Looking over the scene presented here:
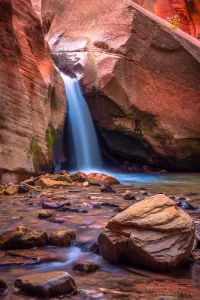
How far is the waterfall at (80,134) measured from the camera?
1164cm

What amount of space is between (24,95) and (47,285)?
21.4 feet

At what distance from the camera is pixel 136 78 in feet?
40.5

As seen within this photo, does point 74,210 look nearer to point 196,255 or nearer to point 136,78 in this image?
point 196,255

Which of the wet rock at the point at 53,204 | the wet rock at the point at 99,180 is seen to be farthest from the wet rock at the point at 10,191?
the wet rock at the point at 99,180

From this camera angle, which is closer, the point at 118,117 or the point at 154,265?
the point at 154,265

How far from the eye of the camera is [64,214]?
4.53 metres

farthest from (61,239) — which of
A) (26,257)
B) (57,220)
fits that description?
(57,220)

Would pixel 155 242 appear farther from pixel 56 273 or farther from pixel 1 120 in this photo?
pixel 1 120

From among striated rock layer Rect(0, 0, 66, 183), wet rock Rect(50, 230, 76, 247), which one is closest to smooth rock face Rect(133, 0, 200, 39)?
striated rock layer Rect(0, 0, 66, 183)

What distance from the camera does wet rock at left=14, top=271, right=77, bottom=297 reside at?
2180 millimetres

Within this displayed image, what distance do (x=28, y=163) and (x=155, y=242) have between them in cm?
568

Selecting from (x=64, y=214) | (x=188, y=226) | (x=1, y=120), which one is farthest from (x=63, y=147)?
(x=188, y=226)

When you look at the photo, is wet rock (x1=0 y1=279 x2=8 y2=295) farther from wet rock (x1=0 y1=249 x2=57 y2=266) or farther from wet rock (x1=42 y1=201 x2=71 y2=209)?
wet rock (x1=42 y1=201 x2=71 y2=209)

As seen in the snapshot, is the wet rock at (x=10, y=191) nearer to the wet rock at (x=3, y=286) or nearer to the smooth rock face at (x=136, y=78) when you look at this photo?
the wet rock at (x=3, y=286)
